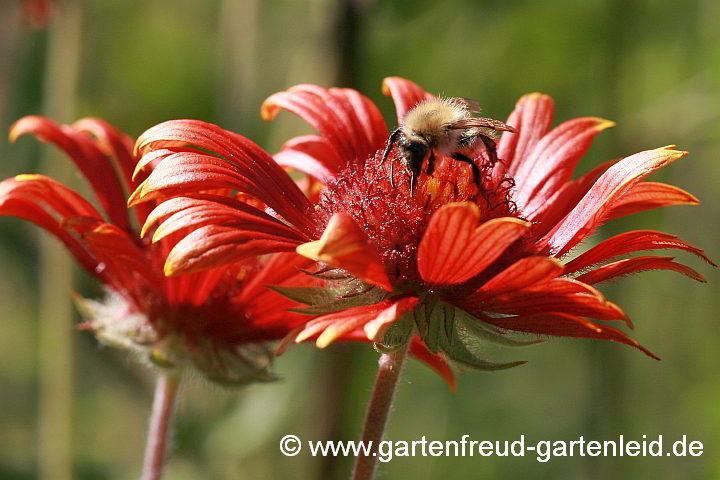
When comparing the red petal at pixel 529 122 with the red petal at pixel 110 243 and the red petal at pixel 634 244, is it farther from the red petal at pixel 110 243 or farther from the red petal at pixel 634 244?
the red petal at pixel 110 243

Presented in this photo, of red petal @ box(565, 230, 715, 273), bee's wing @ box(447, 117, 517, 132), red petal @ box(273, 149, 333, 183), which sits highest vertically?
bee's wing @ box(447, 117, 517, 132)

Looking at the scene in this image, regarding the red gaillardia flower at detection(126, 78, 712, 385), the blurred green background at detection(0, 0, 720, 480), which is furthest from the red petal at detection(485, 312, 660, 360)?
the blurred green background at detection(0, 0, 720, 480)

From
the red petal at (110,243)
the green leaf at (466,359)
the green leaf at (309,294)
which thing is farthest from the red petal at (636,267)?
the red petal at (110,243)

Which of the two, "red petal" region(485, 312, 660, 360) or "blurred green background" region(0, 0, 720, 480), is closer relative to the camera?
"red petal" region(485, 312, 660, 360)

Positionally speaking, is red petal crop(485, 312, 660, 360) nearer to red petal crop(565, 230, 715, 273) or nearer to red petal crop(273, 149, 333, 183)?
red petal crop(565, 230, 715, 273)

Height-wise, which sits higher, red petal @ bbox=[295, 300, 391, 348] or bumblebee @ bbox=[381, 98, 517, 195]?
bumblebee @ bbox=[381, 98, 517, 195]

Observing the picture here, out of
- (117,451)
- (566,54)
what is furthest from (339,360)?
(117,451)

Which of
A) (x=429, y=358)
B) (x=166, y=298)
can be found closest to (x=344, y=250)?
(x=429, y=358)

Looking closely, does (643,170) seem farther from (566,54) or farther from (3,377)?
(3,377)
